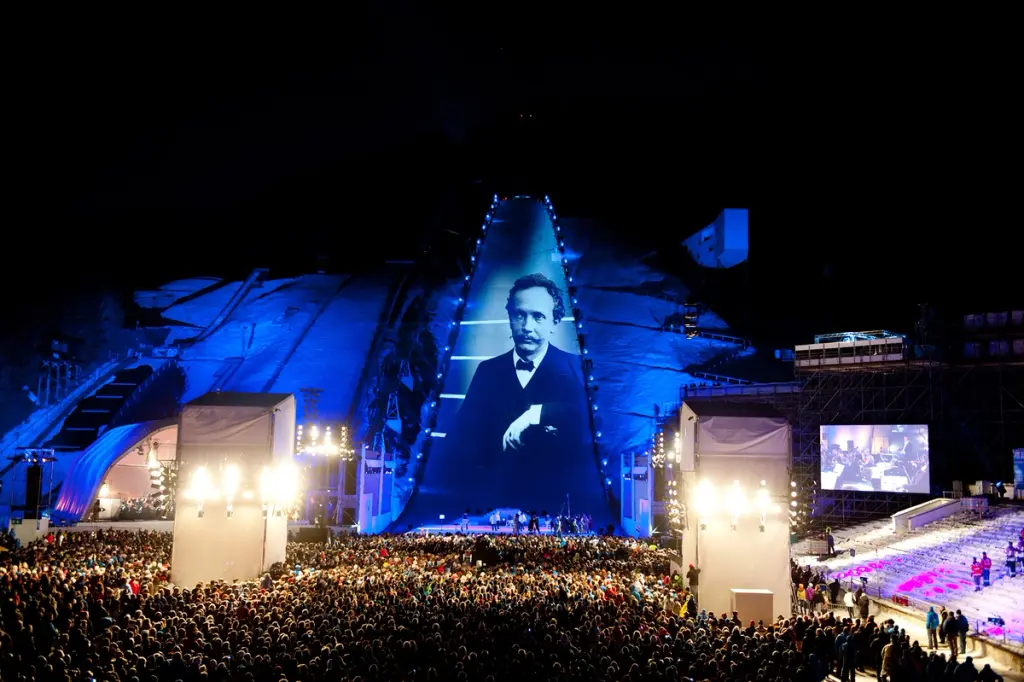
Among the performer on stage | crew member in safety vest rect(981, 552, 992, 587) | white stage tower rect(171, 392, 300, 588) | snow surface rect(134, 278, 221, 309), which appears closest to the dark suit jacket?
the performer on stage

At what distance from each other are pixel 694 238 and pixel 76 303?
40035 mm

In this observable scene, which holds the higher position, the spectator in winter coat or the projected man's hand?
the projected man's hand

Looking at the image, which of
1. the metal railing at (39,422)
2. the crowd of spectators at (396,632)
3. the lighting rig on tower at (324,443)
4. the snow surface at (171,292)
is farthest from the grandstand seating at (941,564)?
the snow surface at (171,292)

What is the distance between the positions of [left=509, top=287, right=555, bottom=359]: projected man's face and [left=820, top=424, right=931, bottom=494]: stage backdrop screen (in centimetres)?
Result: 2003

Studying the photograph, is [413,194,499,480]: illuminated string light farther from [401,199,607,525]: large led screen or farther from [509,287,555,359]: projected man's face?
[509,287,555,359]: projected man's face

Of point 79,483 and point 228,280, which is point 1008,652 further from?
point 228,280

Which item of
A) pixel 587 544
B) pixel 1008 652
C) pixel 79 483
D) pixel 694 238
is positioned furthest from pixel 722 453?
pixel 694 238

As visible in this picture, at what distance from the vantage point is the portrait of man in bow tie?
4362 centimetres

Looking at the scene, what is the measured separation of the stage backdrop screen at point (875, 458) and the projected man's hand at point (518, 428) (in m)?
17.3

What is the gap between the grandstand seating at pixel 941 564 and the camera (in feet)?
60.6

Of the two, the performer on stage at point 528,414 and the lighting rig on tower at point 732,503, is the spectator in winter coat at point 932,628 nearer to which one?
the lighting rig on tower at point 732,503

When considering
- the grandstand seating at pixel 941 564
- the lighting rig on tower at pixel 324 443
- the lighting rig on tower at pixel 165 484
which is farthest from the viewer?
the lighting rig on tower at pixel 165 484

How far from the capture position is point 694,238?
5444 cm

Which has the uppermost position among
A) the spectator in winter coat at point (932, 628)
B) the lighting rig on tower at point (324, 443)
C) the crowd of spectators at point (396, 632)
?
the lighting rig on tower at point (324, 443)
